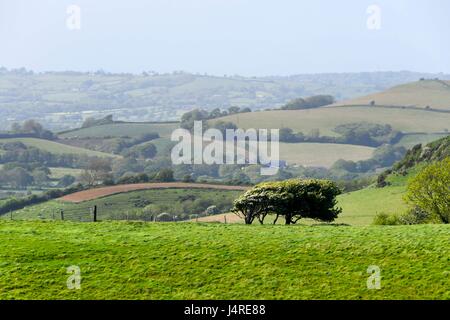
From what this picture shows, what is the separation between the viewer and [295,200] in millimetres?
66875

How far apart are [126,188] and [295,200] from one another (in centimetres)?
12184

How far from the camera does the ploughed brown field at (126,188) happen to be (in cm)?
17738

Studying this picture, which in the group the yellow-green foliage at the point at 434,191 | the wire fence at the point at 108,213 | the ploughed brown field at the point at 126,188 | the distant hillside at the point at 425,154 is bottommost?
the wire fence at the point at 108,213

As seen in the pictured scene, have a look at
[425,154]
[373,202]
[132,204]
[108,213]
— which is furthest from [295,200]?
[132,204]

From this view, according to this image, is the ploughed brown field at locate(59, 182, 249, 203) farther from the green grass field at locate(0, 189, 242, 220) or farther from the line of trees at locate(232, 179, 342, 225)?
the line of trees at locate(232, 179, 342, 225)

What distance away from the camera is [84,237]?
50.4 metres

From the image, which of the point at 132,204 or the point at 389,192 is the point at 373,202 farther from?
the point at 132,204

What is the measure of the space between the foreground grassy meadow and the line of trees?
13.8 meters

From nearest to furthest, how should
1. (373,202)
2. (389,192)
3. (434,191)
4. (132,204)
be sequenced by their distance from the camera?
(434,191) → (373,202) → (389,192) → (132,204)

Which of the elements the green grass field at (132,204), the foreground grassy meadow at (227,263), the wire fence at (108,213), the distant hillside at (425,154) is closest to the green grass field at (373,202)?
the distant hillside at (425,154)

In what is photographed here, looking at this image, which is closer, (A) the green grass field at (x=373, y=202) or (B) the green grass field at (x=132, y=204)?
(A) the green grass field at (x=373, y=202)

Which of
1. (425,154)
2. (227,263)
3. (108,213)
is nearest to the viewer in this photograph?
(227,263)

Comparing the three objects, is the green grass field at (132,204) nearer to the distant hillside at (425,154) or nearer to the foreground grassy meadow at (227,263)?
the distant hillside at (425,154)

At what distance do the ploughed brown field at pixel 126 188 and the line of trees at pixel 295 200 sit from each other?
363 ft
